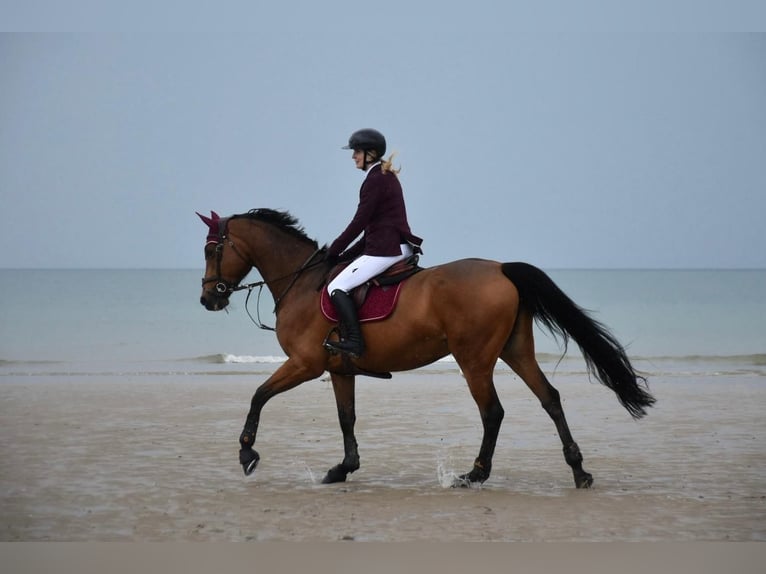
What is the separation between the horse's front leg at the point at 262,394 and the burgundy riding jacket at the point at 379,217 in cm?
94

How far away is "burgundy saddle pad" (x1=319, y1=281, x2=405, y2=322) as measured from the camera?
709cm

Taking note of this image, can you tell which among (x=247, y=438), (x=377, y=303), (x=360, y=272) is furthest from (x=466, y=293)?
(x=247, y=438)

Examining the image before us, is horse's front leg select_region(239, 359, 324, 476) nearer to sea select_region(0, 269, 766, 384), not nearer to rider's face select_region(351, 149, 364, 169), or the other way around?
sea select_region(0, 269, 766, 384)

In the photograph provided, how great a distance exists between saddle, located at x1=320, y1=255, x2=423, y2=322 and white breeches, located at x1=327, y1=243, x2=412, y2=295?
0.05 metres

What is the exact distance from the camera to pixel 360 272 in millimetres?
7133

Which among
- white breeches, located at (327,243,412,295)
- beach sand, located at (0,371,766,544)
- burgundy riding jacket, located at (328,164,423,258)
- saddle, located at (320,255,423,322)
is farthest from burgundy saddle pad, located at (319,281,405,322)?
beach sand, located at (0,371,766,544)

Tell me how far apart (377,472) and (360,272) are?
1652 millimetres

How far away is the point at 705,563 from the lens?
524 cm

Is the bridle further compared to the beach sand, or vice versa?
the bridle

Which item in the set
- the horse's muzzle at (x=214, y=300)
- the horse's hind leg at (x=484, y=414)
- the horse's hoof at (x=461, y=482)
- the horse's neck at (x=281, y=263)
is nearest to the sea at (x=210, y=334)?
the horse's muzzle at (x=214, y=300)

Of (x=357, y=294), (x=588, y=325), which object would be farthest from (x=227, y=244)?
(x=588, y=325)

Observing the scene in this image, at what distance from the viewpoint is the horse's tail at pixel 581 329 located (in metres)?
6.97

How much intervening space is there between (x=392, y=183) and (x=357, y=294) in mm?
818

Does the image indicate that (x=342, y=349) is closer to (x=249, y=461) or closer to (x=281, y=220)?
(x=249, y=461)
